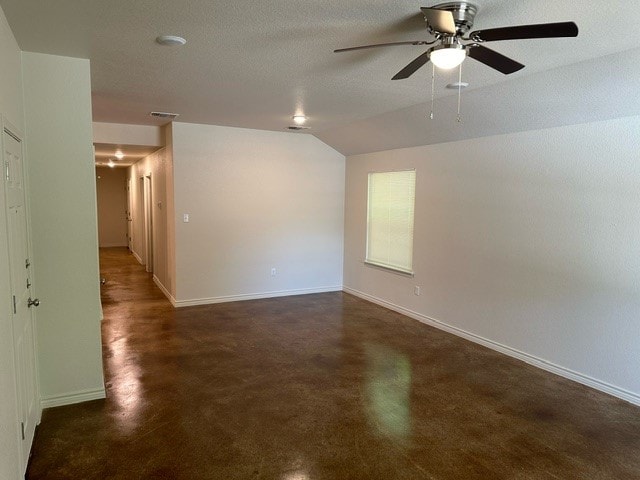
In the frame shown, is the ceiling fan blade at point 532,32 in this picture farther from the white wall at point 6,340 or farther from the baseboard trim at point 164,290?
the baseboard trim at point 164,290

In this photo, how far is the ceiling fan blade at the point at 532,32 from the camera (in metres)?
1.76

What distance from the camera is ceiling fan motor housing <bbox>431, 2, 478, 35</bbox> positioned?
81.9 inches

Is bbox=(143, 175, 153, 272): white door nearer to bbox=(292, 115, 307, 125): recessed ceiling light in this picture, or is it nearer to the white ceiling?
the white ceiling

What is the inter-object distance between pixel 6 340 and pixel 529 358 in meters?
4.19

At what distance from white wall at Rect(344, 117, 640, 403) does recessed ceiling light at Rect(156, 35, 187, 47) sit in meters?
3.22

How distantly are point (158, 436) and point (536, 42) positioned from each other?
3.47 meters

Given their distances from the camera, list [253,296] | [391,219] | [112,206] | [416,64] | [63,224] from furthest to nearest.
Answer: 1. [112,206]
2. [253,296]
3. [391,219]
4. [63,224]
5. [416,64]

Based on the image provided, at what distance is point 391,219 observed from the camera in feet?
19.8

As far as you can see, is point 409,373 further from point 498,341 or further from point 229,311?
point 229,311

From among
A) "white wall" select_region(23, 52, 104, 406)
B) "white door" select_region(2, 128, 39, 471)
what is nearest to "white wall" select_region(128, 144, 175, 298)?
"white wall" select_region(23, 52, 104, 406)

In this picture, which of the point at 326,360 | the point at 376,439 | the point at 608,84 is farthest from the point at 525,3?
the point at 326,360

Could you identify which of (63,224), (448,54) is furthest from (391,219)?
(63,224)

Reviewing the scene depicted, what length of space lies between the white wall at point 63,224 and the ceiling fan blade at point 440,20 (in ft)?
8.15

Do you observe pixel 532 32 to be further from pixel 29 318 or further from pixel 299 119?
pixel 299 119
